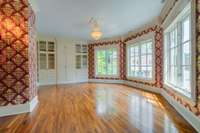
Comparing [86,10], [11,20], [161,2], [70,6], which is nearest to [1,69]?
[11,20]

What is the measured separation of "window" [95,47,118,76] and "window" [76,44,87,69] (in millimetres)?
770

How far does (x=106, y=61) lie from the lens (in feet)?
31.9

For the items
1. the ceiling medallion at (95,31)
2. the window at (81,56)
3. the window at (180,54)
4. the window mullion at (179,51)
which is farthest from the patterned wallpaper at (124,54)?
the ceiling medallion at (95,31)

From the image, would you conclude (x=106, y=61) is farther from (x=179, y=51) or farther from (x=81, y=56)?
(x=179, y=51)

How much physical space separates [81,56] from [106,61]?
1.61 meters

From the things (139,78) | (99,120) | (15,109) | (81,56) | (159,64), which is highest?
(81,56)

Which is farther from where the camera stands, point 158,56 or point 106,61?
point 106,61

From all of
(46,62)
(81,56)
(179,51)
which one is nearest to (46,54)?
(46,62)

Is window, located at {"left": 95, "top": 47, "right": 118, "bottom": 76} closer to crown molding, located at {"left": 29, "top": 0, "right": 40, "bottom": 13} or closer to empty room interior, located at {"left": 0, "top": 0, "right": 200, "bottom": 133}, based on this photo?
empty room interior, located at {"left": 0, "top": 0, "right": 200, "bottom": 133}

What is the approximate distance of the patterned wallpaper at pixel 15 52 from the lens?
11.7ft

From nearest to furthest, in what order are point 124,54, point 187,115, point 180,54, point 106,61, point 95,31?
point 187,115, point 180,54, point 95,31, point 124,54, point 106,61

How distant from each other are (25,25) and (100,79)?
6573 mm

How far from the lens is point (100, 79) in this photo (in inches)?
388

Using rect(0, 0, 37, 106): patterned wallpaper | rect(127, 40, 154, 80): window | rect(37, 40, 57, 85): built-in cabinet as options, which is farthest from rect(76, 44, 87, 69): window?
rect(0, 0, 37, 106): patterned wallpaper
